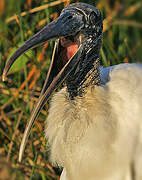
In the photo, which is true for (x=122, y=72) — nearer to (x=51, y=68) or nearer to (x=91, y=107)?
(x=91, y=107)

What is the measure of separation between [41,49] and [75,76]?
1.03 meters

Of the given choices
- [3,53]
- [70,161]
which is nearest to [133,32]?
[3,53]

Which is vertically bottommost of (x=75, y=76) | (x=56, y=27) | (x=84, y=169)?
(x=84, y=169)

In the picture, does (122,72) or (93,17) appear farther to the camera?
(122,72)

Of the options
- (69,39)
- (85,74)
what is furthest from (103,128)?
(69,39)

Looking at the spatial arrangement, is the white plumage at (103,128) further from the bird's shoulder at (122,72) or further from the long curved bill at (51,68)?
the long curved bill at (51,68)

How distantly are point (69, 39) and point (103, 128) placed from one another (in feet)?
1.14

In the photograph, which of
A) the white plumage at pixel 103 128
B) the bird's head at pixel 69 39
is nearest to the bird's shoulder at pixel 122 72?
the white plumage at pixel 103 128

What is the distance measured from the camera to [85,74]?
6.09ft

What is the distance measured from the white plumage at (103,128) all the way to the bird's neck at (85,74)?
0.03 metres

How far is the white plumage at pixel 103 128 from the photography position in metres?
1.82

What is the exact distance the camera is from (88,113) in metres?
1.85

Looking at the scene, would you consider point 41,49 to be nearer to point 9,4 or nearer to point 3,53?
point 3,53

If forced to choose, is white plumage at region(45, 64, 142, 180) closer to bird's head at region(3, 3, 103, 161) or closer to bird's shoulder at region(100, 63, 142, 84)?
bird's shoulder at region(100, 63, 142, 84)
